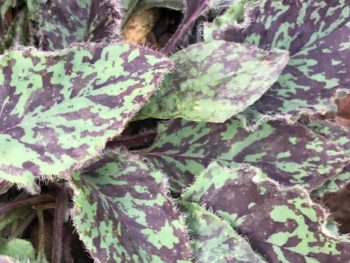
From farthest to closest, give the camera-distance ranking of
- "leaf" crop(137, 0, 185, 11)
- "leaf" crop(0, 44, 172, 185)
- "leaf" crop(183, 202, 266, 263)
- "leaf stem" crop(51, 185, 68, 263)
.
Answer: "leaf" crop(137, 0, 185, 11), "leaf stem" crop(51, 185, 68, 263), "leaf" crop(183, 202, 266, 263), "leaf" crop(0, 44, 172, 185)

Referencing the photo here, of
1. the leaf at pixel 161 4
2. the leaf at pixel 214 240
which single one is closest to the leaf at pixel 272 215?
the leaf at pixel 214 240

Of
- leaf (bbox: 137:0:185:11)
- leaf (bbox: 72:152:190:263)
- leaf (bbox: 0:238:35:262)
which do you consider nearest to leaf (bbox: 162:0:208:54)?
leaf (bbox: 137:0:185:11)

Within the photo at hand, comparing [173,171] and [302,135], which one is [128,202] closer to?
[173,171]

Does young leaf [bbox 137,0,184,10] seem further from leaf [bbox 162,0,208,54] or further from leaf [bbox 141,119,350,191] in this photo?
leaf [bbox 141,119,350,191]

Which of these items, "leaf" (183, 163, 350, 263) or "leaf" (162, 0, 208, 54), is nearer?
"leaf" (183, 163, 350, 263)

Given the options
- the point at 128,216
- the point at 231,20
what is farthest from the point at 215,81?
the point at 128,216

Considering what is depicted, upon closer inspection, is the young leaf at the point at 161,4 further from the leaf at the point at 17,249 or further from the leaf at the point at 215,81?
the leaf at the point at 17,249
